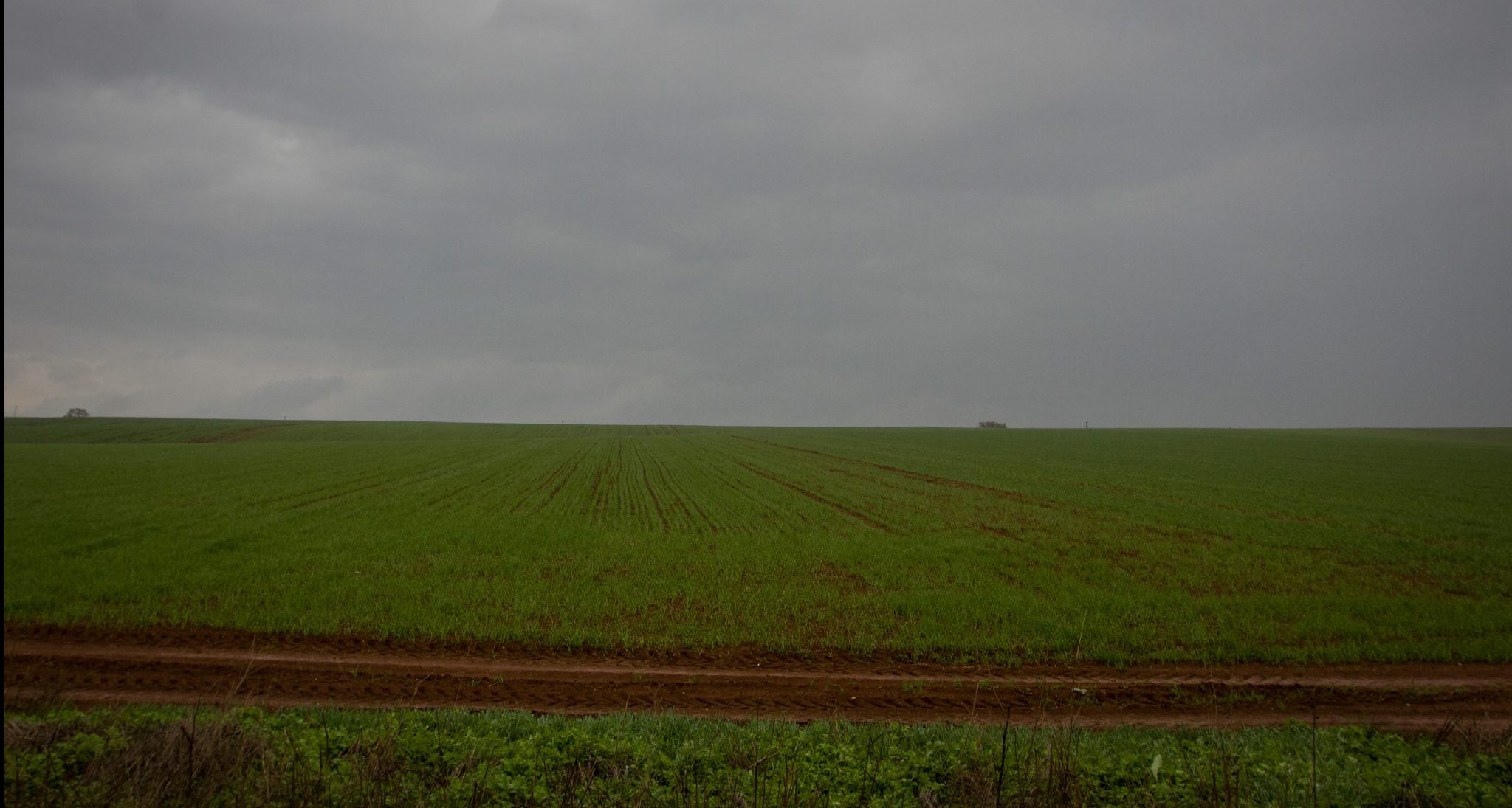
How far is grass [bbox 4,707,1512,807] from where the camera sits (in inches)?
242

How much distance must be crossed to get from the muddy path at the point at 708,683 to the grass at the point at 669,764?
1.54 meters

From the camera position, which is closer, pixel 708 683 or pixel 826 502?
pixel 708 683

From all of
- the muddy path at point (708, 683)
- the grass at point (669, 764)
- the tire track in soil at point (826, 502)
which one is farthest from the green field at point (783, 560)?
the grass at point (669, 764)

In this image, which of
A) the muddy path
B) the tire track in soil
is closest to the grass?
the muddy path

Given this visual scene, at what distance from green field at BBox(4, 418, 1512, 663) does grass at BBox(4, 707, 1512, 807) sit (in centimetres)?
432

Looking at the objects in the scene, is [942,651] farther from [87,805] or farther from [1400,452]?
[1400,452]

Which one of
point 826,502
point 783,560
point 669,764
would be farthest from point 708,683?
point 826,502

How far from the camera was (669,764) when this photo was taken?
23.5 ft

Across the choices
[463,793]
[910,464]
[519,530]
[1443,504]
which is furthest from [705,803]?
[910,464]

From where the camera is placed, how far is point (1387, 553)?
67.3ft

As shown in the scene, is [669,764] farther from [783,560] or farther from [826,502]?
[826,502]

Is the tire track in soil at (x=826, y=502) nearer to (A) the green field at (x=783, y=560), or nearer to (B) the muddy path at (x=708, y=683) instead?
(A) the green field at (x=783, y=560)

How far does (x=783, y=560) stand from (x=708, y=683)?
7854 mm

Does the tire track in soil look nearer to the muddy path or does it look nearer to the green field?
the green field
